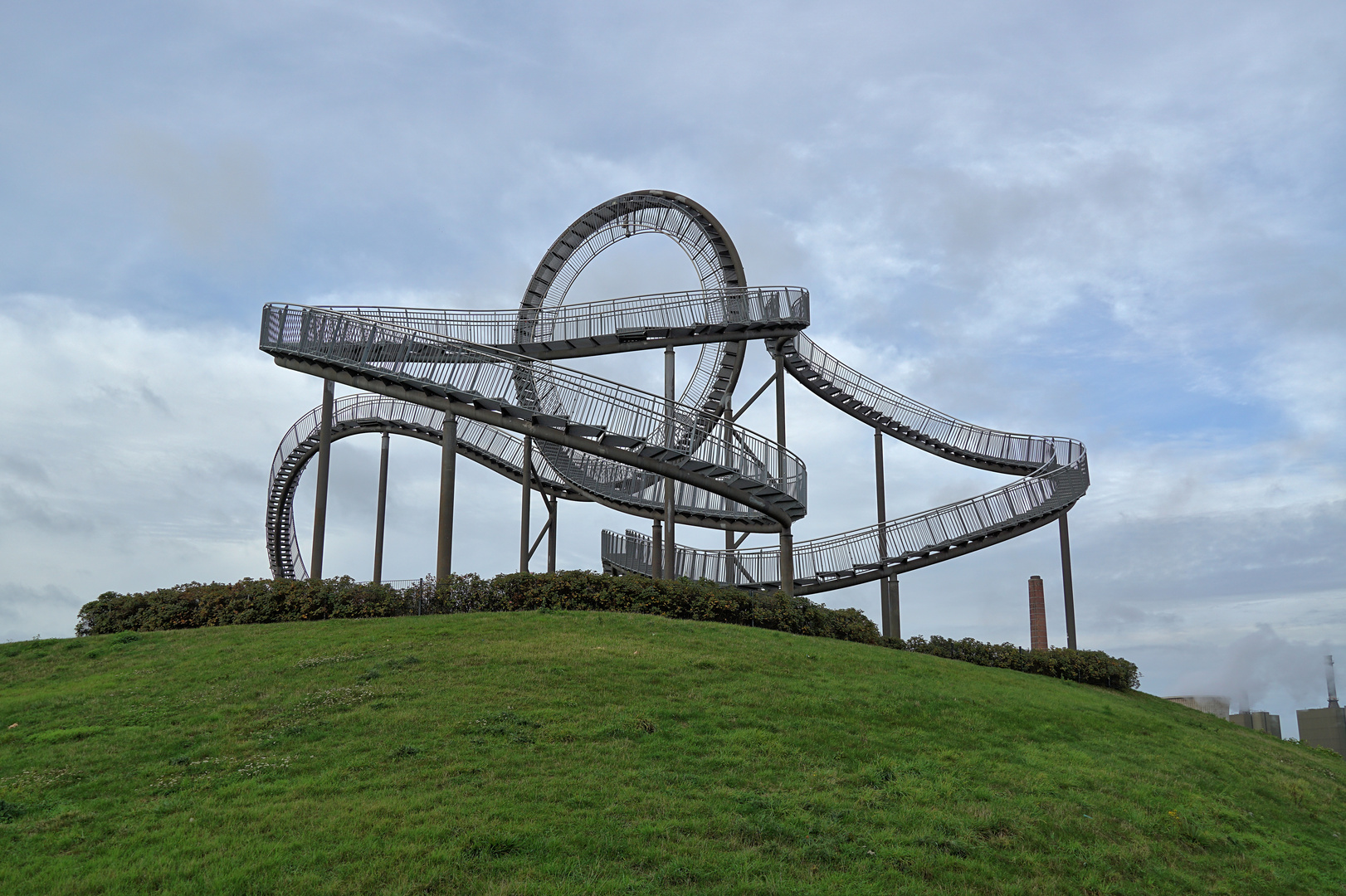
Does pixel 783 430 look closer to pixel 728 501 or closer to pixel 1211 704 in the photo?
pixel 728 501

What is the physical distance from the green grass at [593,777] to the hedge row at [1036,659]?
17.5ft

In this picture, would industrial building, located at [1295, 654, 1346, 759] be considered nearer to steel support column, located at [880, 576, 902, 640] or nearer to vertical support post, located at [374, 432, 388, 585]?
steel support column, located at [880, 576, 902, 640]

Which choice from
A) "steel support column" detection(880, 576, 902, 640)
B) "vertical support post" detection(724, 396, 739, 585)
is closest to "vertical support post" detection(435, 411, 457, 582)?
"vertical support post" detection(724, 396, 739, 585)

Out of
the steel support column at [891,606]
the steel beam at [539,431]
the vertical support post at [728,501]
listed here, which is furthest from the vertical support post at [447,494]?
the steel support column at [891,606]

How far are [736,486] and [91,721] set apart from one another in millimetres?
13747

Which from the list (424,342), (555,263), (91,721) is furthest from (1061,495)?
(91,721)

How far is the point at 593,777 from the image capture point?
1027 centimetres

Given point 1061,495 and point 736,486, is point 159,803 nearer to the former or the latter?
point 736,486

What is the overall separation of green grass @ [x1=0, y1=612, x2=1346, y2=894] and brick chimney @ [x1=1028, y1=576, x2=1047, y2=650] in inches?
531

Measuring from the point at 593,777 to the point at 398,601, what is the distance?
999 cm

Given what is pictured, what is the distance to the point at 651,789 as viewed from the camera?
33.2 feet

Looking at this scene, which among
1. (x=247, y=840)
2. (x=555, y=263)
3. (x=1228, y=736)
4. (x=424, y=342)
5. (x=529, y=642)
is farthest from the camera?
(x=555, y=263)

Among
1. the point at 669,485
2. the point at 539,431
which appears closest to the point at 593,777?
the point at 539,431

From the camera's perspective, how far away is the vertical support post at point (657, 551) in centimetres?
2703
